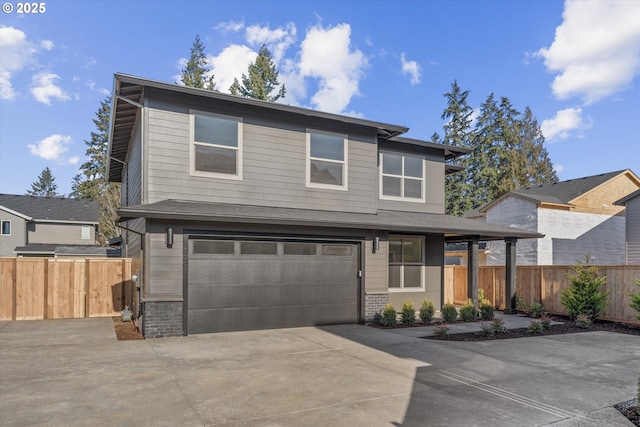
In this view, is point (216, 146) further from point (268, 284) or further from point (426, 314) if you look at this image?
→ point (426, 314)

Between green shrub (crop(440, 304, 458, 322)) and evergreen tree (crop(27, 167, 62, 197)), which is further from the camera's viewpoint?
evergreen tree (crop(27, 167, 62, 197))

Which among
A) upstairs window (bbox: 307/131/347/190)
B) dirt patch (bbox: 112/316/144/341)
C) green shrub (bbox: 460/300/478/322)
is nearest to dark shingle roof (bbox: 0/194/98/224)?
dirt patch (bbox: 112/316/144/341)

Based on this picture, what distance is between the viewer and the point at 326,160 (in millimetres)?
11719

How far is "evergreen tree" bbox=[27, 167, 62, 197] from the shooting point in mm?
77938

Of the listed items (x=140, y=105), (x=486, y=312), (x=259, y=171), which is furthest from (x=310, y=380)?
(x=486, y=312)

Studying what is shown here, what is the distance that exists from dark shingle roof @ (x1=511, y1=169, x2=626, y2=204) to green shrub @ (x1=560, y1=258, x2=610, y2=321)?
10.8 metres

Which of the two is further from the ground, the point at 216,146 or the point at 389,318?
the point at 216,146

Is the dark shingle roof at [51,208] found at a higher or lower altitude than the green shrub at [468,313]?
higher

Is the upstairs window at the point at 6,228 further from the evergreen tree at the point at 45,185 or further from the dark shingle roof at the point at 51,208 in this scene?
the evergreen tree at the point at 45,185

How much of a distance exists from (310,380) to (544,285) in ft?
36.6

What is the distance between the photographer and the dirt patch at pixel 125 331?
907 centimetres

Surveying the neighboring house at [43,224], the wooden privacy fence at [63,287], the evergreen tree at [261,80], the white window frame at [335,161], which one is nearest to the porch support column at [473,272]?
the white window frame at [335,161]

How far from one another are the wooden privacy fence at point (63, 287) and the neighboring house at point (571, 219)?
19851mm

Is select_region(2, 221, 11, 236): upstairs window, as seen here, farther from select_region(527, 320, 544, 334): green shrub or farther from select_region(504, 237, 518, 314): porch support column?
select_region(527, 320, 544, 334): green shrub
